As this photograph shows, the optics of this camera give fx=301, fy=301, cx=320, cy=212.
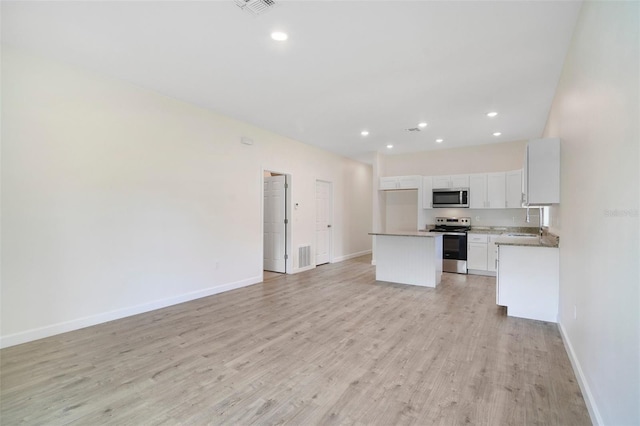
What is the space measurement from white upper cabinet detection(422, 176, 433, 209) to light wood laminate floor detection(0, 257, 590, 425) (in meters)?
3.44

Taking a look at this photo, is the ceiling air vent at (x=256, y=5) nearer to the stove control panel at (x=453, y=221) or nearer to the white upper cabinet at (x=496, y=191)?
the white upper cabinet at (x=496, y=191)

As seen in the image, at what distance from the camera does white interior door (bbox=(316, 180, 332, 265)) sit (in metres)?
7.33

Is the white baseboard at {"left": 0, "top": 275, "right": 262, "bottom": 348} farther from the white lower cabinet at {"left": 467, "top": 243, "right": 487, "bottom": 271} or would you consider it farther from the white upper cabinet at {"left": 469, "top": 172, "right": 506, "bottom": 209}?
the white upper cabinet at {"left": 469, "top": 172, "right": 506, "bottom": 209}

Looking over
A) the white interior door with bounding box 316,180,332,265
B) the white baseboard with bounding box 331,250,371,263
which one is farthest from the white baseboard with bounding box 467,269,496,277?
the white interior door with bounding box 316,180,332,265

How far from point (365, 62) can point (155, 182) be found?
303cm

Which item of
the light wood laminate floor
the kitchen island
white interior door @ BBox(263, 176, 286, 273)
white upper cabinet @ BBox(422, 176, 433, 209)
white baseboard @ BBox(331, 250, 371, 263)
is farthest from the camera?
white baseboard @ BBox(331, 250, 371, 263)

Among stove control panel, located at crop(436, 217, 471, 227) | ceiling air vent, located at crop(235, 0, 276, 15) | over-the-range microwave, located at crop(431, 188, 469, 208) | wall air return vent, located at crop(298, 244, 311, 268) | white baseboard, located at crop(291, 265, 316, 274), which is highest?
ceiling air vent, located at crop(235, 0, 276, 15)

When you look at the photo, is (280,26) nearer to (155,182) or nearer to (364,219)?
(155,182)

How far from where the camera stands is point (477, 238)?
629 cm

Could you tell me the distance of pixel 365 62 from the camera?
3197mm

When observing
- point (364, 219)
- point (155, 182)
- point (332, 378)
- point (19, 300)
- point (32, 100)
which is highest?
point (32, 100)

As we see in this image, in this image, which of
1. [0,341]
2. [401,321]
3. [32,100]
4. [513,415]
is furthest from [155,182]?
[513,415]

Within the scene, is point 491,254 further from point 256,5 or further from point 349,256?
point 256,5

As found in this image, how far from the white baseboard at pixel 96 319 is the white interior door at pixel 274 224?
174 centimetres
